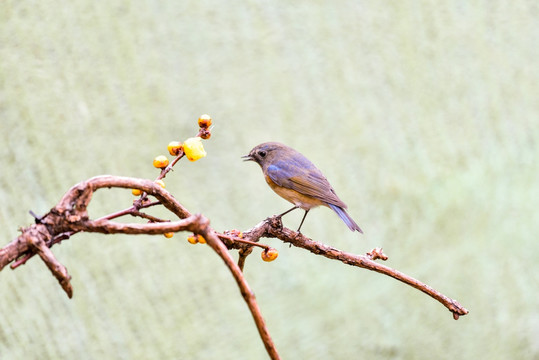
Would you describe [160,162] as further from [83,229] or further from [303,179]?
[303,179]

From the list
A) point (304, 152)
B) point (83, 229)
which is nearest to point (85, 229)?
point (83, 229)

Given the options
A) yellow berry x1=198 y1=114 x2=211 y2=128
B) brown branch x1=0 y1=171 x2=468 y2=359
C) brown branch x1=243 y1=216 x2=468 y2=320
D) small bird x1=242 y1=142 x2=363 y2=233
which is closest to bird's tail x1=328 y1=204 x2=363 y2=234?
small bird x1=242 y1=142 x2=363 y2=233

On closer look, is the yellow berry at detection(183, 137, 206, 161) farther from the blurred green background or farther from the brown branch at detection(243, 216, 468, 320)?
the blurred green background

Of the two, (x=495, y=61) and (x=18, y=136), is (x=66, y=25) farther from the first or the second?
(x=495, y=61)

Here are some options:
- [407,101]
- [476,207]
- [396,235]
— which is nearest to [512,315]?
[476,207]

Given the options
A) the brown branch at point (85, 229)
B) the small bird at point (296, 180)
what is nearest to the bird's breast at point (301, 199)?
the small bird at point (296, 180)

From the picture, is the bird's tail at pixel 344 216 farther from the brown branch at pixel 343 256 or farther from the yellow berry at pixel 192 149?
the yellow berry at pixel 192 149

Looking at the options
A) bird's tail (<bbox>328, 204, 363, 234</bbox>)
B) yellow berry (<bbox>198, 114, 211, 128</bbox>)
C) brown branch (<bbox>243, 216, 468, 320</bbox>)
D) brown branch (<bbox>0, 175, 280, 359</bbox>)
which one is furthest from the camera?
bird's tail (<bbox>328, 204, 363, 234</bbox>)
